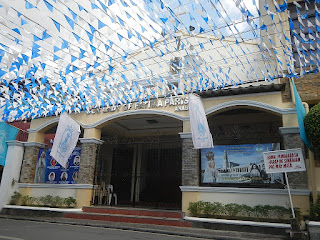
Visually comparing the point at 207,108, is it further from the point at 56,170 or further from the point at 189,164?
the point at 56,170

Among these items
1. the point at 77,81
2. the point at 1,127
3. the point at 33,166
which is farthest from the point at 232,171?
the point at 1,127

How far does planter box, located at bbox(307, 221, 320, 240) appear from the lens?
675 cm

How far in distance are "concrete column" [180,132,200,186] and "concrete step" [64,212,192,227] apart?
4.56 ft

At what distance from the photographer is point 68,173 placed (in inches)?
488

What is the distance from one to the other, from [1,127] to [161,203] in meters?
8.50

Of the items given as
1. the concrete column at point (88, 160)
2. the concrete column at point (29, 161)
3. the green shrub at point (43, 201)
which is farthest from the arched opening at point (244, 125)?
the concrete column at point (29, 161)

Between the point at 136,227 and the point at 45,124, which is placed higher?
the point at 45,124

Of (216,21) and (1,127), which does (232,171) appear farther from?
(1,127)

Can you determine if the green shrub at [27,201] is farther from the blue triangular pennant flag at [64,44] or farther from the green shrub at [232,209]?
the green shrub at [232,209]

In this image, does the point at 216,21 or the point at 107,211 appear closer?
the point at 216,21

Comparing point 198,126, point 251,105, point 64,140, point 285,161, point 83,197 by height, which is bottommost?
point 83,197

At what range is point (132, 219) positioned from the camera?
30.9 feet

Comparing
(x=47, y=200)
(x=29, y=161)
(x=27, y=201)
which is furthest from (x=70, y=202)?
(x=29, y=161)

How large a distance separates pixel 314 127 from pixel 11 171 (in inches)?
484
